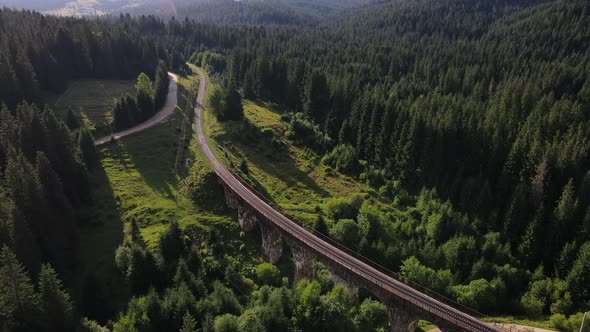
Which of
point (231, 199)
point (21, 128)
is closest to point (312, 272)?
point (231, 199)

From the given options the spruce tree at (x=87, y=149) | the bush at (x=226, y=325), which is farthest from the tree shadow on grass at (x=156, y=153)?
the bush at (x=226, y=325)

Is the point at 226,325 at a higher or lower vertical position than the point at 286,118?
lower

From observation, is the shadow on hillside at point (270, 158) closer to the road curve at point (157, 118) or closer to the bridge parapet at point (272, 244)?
the bridge parapet at point (272, 244)

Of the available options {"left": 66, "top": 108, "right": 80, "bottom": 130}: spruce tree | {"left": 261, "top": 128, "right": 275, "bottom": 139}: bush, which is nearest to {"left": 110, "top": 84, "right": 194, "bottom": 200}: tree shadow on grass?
{"left": 66, "top": 108, "right": 80, "bottom": 130}: spruce tree

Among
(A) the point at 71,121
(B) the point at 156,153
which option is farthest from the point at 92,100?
(B) the point at 156,153

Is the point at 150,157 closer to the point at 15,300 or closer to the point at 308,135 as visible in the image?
the point at 308,135
